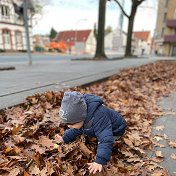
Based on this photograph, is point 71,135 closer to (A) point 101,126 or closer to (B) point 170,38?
(A) point 101,126

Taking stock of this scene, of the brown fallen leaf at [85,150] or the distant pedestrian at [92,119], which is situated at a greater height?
the distant pedestrian at [92,119]

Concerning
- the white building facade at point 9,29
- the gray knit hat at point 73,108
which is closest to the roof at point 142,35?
the white building facade at point 9,29

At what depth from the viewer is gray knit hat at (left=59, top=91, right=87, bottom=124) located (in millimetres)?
1980

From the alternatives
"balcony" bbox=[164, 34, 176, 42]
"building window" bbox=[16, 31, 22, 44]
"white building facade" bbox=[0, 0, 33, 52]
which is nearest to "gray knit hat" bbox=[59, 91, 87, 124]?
"white building facade" bbox=[0, 0, 33, 52]

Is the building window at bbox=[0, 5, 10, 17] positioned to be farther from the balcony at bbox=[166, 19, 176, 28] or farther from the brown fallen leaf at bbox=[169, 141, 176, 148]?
the brown fallen leaf at bbox=[169, 141, 176, 148]

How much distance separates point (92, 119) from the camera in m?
2.10

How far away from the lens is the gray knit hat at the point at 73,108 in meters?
1.98

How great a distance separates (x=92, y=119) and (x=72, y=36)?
85.7 metres

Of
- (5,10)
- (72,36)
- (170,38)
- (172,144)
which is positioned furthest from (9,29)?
(72,36)

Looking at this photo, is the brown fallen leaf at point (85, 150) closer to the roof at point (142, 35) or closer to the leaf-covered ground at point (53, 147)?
the leaf-covered ground at point (53, 147)

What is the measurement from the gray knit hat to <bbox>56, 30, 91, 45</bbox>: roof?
77432 millimetres

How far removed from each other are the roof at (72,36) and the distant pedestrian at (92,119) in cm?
7733

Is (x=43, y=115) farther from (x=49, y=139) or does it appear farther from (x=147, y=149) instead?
(x=147, y=149)

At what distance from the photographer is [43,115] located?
3.03 metres
